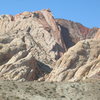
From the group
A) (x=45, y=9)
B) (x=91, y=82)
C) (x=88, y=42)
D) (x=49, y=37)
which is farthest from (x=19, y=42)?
(x=45, y=9)

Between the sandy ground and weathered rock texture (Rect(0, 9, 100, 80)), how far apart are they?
3839cm

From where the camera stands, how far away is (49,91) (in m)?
52.9

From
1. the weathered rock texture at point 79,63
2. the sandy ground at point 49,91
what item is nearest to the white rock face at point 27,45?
the weathered rock texture at point 79,63

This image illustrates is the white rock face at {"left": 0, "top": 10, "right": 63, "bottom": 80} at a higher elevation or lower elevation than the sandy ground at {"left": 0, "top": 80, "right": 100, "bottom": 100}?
higher

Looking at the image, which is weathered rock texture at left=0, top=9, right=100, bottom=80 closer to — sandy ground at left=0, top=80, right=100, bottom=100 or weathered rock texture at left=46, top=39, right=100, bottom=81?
weathered rock texture at left=46, top=39, right=100, bottom=81

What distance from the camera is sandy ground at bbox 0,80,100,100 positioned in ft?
164

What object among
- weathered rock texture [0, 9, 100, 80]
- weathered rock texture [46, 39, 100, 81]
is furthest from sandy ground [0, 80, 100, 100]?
weathered rock texture [0, 9, 100, 80]

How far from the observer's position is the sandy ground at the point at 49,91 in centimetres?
4988

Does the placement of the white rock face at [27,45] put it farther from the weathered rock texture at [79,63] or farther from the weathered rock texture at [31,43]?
the weathered rock texture at [79,63]

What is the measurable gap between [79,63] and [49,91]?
4786cm

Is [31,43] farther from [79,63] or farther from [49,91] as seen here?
[49,91]

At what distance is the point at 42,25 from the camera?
169125 millimetres

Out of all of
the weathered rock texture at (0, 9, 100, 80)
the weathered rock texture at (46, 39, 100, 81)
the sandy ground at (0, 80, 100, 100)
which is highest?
the weathered rock texture at (0, 9, 100, 80)

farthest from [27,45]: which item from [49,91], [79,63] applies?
[49,91]
